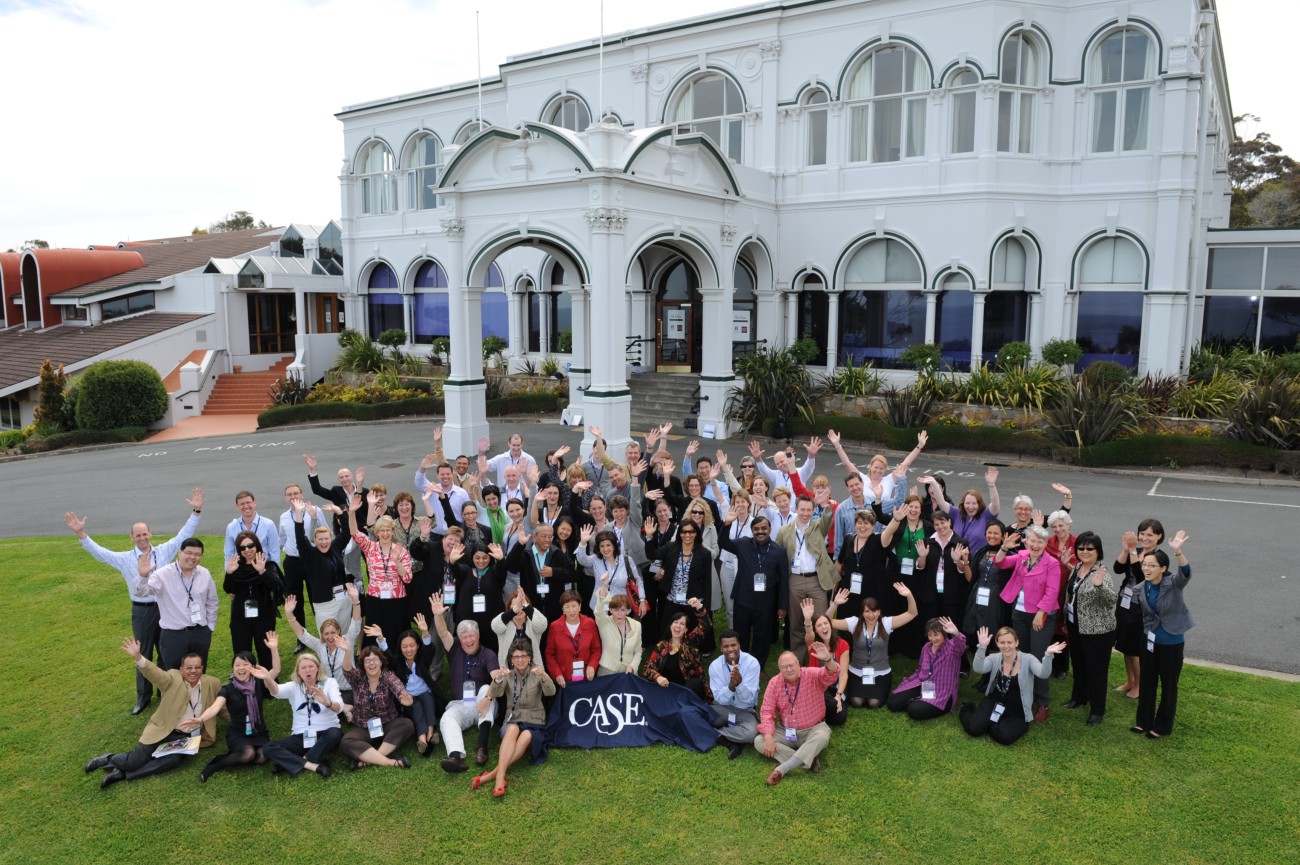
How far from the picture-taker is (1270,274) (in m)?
21.7

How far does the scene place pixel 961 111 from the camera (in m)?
21.7

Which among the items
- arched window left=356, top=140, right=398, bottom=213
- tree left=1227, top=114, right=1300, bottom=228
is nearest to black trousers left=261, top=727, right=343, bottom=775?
arched window left=356, top=140, right=398, bottom=213

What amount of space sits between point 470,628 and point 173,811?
2.58 meters

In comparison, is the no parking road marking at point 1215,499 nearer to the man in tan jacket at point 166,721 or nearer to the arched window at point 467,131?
the man in tan jacket at point 166,721

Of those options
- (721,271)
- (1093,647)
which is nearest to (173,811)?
(1093,647)

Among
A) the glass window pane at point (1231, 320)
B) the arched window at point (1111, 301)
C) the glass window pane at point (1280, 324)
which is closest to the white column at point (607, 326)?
the arched window at point (1111, 301)

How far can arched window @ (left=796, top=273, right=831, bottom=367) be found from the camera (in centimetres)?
2417

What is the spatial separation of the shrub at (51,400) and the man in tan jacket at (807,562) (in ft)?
82.6

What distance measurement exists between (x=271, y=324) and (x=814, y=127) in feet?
74.3

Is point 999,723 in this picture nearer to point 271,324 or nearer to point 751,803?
point 751,803

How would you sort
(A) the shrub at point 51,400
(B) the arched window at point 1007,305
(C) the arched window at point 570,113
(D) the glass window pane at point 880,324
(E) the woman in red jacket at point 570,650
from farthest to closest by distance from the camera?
1. (C) the arched window at point 570,113
2. (A) the shrub at point 51,400
3. (D) the glass window pane at point 880,324
4. (B) the arched window at point 1007,305
5. (E) the woman in red jacket at point 570,650

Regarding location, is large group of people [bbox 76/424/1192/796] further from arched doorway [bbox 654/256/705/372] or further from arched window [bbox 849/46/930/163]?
arched doorway [bbox 654/256/705/372]

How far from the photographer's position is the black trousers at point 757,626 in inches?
349

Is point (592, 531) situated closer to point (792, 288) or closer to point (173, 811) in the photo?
point (173, 811)
